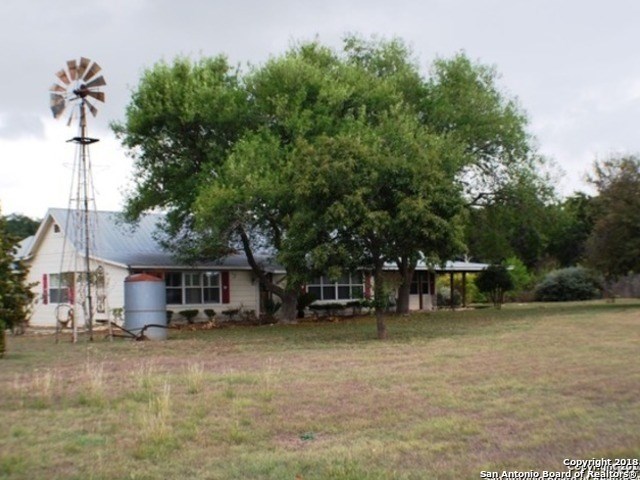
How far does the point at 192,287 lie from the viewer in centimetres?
3256

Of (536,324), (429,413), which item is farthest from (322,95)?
(429,413)

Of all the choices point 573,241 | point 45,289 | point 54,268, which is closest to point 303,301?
point 54,268

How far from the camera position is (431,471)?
6.75m

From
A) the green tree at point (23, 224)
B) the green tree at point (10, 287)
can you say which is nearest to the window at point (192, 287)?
the green tree at point (10, 287)

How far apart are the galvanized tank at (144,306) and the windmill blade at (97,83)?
20.8 ft

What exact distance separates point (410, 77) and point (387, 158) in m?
12.6

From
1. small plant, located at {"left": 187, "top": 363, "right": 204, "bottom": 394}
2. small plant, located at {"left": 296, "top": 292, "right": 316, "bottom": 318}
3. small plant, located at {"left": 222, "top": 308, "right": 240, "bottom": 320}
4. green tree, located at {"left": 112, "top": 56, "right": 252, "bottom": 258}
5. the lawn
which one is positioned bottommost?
the lawn

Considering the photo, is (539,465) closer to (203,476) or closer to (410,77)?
(203,476)

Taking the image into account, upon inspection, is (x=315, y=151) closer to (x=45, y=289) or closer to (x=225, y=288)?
(x=225, y=288)

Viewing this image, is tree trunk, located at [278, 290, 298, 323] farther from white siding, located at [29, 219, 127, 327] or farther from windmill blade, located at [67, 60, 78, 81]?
windmill blade, located at [67, 60, 78, 81]

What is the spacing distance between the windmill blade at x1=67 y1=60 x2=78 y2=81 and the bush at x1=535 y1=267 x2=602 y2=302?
3542 centimetres

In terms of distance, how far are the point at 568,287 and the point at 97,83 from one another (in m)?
35.2

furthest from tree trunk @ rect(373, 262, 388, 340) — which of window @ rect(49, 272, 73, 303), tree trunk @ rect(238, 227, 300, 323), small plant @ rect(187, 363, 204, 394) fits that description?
window @ rect(49, 272, 73, 303)

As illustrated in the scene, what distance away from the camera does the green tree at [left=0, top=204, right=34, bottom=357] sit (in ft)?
54.2
